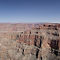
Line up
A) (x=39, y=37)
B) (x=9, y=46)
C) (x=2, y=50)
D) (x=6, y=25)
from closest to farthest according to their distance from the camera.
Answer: (x=2, y=50) < (x=9, y=46) < (x=39, y=37) < (x=6, y=25)

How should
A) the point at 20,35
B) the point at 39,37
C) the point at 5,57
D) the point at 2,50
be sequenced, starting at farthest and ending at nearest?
the point at 20,35 < the point at 39,37 < the point at 2,50 < the point at 5,57

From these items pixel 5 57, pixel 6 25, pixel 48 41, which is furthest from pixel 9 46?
pixel 6 25

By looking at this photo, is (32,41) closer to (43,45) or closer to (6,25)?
(43,45)

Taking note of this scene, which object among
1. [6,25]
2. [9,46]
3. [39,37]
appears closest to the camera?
[9,46]

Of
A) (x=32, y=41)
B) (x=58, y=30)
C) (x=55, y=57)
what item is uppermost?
(x=58, y=30)

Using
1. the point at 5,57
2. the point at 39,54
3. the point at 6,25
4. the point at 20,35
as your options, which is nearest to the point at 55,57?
the point at 39,54

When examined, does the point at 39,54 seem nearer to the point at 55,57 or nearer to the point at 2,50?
the point at 55,57

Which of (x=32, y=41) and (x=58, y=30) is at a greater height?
(x=58, y=30)

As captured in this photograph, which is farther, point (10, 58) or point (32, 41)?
point (32, 41)

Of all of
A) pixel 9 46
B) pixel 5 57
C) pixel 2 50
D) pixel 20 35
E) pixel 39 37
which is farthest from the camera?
pixel 20 35
